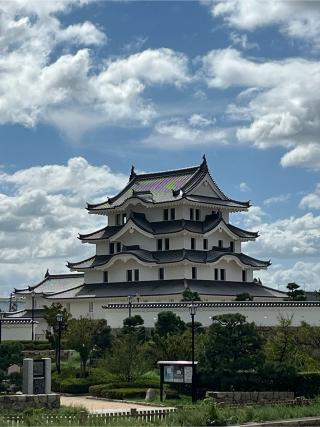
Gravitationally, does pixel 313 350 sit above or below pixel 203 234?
below

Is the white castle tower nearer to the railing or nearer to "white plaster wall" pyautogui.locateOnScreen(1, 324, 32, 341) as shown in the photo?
"white plaster wall" pyautogui.locateOnScreen(1, 324, 32, 341)

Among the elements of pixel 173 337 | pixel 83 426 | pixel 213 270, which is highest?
pixel 213 270

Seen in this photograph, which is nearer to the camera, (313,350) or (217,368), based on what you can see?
(217,368)

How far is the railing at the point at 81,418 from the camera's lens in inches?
1046

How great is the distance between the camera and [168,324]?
54.2 metres

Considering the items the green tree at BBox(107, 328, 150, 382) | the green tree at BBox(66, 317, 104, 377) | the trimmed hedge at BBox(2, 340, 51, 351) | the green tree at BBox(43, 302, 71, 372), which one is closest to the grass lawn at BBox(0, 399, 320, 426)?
the green tree at BBox(107, 328, 150, 382)

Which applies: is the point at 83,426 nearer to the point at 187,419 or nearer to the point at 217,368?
the point at 187,419

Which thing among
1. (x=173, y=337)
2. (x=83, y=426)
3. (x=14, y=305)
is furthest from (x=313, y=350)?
(x=14, y=305)

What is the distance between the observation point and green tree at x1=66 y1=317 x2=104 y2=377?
160 feet

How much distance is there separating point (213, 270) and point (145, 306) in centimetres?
1146

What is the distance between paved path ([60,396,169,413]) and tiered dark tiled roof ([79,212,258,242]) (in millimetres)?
31423

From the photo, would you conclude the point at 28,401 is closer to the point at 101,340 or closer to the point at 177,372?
the point at 177,372

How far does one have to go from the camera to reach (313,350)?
164 ft

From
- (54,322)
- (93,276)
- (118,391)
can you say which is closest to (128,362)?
(118,391)
